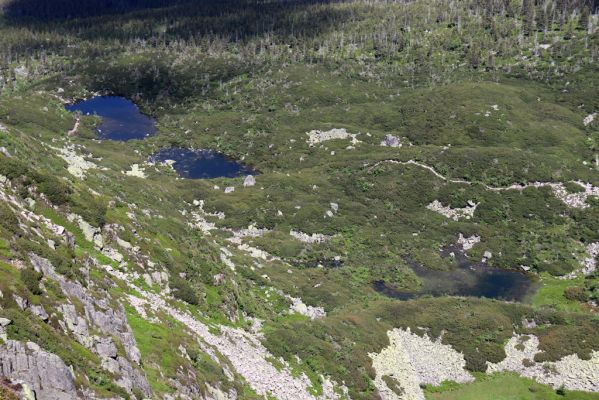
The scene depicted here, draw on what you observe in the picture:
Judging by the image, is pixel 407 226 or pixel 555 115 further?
pixel 555 115

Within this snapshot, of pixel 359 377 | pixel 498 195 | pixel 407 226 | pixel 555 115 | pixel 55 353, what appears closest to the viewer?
pixel 55 353

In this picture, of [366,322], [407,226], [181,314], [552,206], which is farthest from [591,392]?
[552,206]

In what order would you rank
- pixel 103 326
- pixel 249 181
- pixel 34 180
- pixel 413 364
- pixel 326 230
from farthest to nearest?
pixel 249 181 → pixel 326 230 → pixel 413 364 → pixel 34 180 → pixel 103 326

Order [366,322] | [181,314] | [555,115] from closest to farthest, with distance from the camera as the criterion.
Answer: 1. [181,314]
2. [366,322]
3. [555,115]

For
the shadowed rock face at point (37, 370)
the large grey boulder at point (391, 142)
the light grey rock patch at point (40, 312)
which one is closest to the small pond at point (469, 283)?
the large grey boulder at point (391, 142)

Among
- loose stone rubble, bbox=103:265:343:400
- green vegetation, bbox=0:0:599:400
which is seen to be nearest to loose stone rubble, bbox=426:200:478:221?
green vegetation, bbox=0:0:599:400

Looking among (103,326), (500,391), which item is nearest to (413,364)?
(500,391)

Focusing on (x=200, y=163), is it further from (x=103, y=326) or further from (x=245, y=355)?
(x=103, y=326)

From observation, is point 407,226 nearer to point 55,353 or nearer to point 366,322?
point 366,322
